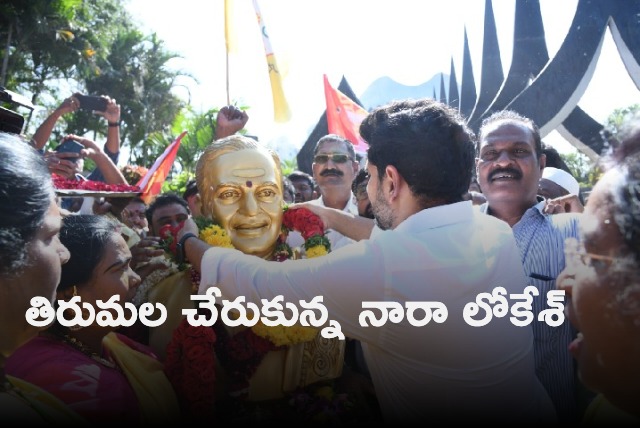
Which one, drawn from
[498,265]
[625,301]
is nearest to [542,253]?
[498,265]

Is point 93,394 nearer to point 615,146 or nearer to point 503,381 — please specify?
point 503,381

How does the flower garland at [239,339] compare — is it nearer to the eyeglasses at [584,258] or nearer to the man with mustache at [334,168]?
the eyeglasses at [584,258]

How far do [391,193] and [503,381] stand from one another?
2.63 ft

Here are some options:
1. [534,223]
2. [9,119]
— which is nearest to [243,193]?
[9,119]

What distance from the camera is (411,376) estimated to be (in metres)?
1.85

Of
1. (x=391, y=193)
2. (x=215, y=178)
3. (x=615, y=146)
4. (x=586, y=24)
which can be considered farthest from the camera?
(x=586, y=24)

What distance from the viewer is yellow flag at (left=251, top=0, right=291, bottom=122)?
5.00 meters

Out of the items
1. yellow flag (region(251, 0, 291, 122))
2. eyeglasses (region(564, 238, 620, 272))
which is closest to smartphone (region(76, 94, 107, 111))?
yellow flag (region(251, 0, 291, 122))

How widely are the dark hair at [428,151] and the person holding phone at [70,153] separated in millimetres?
3394

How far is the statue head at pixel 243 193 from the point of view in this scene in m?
2.71

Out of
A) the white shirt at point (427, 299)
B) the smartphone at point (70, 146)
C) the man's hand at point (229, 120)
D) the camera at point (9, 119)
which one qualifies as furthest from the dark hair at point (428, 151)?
the smartphone at point (70, 146)

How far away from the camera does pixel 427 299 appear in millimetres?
1798

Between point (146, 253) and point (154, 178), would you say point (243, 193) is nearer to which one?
point (146, 253)

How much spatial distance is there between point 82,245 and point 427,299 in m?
1.49
